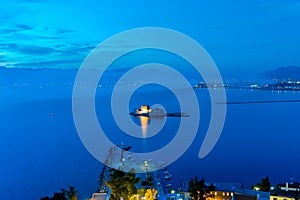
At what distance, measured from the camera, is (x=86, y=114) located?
56.6 ft

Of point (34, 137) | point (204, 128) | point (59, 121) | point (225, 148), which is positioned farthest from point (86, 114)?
point (225, 148)

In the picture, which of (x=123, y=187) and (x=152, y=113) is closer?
(x=123, y=187)

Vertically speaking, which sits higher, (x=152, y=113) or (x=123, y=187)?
(x=152, y=113)

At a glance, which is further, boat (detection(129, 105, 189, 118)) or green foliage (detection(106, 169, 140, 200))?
boat (detection(129, 105, 189, 118))

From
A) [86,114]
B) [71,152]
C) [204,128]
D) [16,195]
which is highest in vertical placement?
[86,114]

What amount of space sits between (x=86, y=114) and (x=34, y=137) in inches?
186

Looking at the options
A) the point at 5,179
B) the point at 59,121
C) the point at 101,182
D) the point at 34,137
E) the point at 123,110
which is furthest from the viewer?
the point at 123,110

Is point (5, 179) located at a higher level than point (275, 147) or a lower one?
lower

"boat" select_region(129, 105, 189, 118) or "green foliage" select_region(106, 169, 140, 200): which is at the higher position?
"boat" select_region(129, 105, 189, 118)

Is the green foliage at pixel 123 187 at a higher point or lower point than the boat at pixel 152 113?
lower

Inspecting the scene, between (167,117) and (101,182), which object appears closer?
(101,182)

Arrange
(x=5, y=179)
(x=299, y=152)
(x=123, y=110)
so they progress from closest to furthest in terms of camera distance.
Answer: (x=5, y=179), (x=299, y=152), (x=123, y=110)

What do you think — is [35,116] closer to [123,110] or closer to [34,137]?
[123,110]

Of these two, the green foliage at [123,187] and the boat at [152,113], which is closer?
the green foliage at [123,187]
